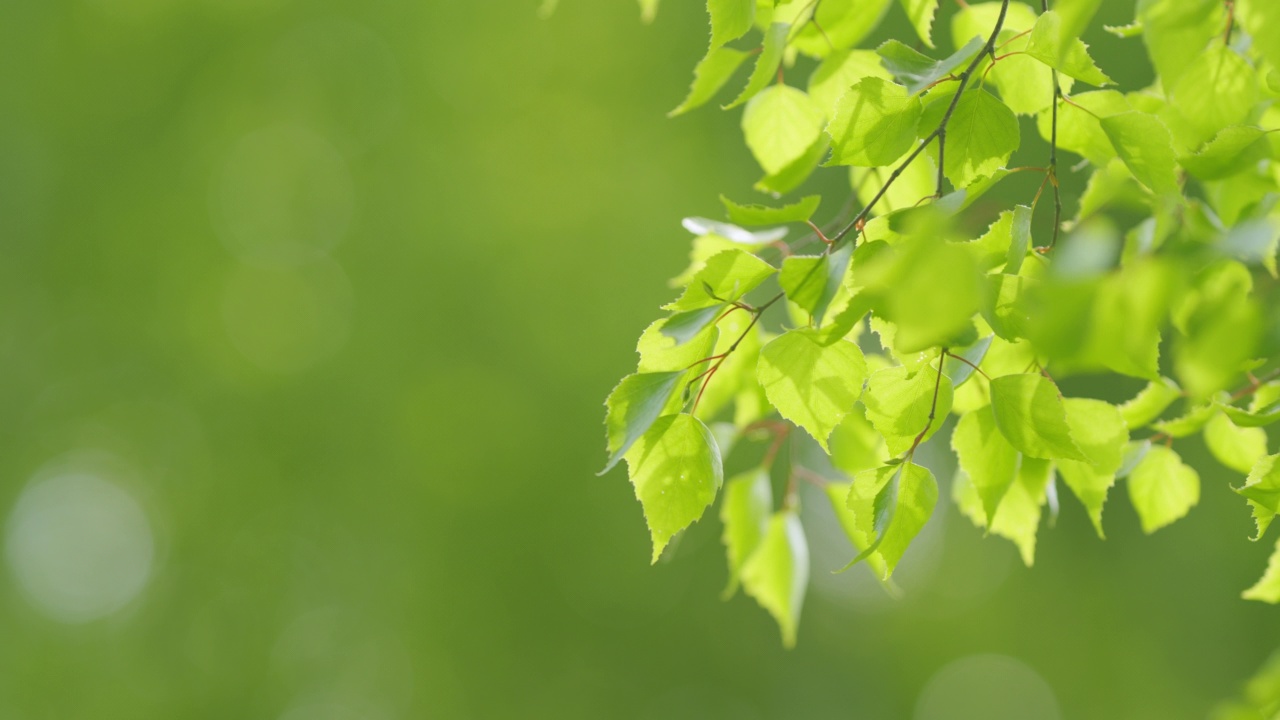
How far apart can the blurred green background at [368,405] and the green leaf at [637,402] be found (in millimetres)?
4402

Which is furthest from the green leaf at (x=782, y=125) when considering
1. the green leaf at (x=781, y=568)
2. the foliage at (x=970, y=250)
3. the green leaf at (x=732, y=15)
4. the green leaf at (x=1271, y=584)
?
the green leaf at (x=1271, y=584)

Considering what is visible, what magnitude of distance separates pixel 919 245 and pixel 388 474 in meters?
5.32

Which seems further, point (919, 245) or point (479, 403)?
point (479, 403)

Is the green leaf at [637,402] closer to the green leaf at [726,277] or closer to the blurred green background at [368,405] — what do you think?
the green leaf at [726,277]

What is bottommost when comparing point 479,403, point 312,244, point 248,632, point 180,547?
point 479,403

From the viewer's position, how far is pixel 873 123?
2.53 feet

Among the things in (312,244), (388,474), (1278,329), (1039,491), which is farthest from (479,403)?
(1278,329)

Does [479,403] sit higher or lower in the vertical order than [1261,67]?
higher

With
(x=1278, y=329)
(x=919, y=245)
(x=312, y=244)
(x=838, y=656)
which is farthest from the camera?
(x=838, y=656)

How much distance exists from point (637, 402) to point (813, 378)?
136 millimetres

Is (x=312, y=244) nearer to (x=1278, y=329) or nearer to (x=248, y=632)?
(x=248, y=632)

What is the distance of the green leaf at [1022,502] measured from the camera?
0.96 metres

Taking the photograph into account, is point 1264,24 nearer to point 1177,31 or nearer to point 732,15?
point 1177,31

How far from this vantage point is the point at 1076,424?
32.1 inches
